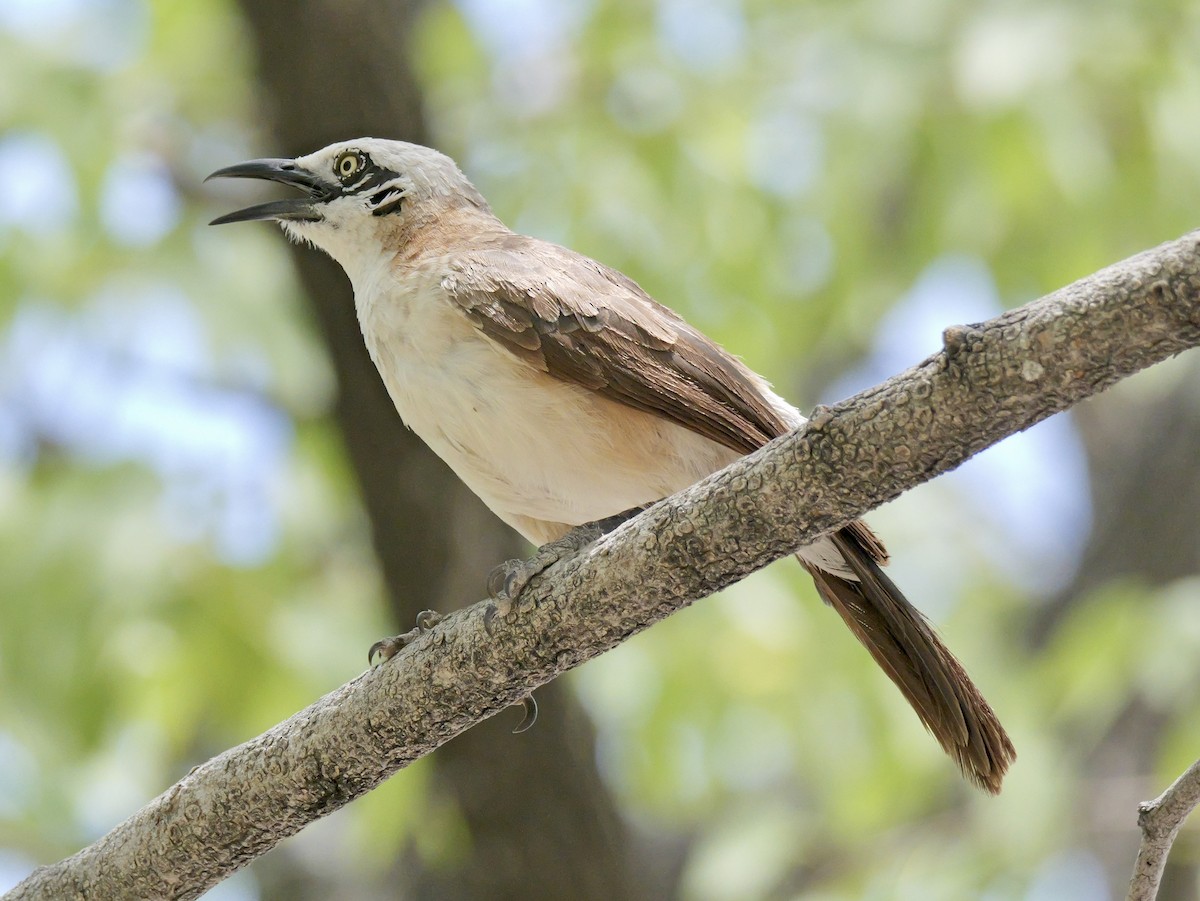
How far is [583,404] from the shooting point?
4.55 metres

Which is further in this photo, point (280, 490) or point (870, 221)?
point (870, 221)

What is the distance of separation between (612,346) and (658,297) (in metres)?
3.04

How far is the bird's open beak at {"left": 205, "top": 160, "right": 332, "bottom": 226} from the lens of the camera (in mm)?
5414

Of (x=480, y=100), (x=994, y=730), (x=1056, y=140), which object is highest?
(x=480, y=100)

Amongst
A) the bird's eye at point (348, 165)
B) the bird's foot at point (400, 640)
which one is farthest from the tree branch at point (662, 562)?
the bird's eye at point (348, 165)

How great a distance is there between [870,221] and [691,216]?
1.72m

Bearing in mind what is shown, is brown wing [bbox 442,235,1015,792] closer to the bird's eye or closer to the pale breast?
the pale breast

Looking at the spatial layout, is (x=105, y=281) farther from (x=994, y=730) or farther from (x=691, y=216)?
(x=994, y=730)

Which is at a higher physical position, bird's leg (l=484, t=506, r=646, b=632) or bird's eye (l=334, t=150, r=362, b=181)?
bird's eye (l=334, t=150, r=362, b=181)

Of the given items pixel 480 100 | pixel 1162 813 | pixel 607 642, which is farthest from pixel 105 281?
pixel 1162 813

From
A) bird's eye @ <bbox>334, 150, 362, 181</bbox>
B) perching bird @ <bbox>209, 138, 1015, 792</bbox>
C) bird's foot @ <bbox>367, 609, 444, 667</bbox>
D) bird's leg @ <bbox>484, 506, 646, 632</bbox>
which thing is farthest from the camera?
bird's eye @ <bbox>334, 150, 362, 181</bbox>

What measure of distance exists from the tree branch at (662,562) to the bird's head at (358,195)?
7.08 feet

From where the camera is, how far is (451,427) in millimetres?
4574

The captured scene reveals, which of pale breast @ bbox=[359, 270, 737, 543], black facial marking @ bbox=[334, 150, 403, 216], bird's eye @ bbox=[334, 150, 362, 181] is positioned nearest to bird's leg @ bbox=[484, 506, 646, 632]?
pale breast @ bbox=[359, 270, 737, 543]
